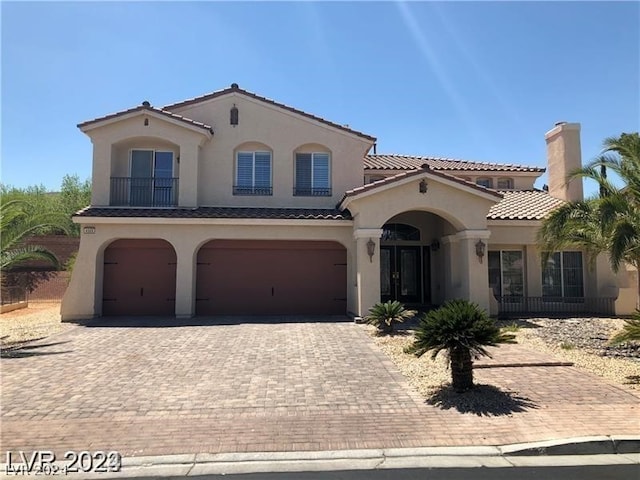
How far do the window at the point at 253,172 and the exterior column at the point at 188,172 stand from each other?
1632 mm

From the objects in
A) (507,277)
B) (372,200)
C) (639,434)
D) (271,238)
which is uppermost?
(372,200)

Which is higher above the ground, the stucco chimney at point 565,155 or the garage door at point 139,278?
the stucco chimney at point 565,155

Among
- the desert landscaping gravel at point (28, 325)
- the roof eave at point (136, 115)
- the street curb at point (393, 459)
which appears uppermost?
the roof eave at point (136, 115)

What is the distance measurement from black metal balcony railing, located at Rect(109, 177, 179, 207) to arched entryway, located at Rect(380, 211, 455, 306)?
27.8ft

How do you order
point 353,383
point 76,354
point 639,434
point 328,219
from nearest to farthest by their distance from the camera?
point 639,434 → point 353,383 → point 76,354 → point 328,219

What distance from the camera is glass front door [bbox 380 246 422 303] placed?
18.7 metres

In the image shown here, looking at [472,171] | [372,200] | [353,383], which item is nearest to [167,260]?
[372,200]

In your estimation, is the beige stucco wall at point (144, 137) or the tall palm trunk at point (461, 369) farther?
the beige stucco wall at point (144, 137)

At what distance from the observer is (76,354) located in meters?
10.7

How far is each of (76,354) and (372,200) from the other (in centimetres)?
954

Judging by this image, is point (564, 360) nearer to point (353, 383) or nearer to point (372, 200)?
point (353, 383)

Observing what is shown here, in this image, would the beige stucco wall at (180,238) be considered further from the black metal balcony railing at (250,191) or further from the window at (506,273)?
the window at (506,273)

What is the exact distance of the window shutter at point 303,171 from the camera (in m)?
17.9

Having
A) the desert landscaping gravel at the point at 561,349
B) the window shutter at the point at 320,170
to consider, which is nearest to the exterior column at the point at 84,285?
the window shutter at the point at 320,170
